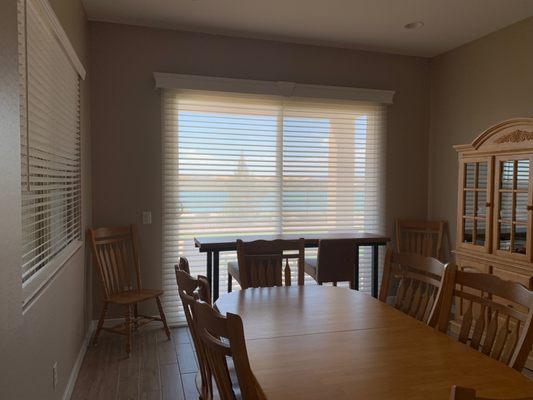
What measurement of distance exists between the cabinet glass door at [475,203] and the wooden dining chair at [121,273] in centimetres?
268

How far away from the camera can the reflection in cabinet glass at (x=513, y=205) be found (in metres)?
3.06

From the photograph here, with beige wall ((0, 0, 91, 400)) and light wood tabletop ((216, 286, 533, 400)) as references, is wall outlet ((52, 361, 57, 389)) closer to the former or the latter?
beige wall ((0, 0, 91, 400))

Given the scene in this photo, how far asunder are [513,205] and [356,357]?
236 cm

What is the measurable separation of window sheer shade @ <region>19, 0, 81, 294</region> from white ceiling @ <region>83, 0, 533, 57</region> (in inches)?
39.0

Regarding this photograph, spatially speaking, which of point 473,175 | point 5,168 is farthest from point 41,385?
point 473,175

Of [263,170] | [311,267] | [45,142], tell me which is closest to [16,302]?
[45,142]

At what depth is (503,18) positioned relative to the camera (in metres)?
3.48

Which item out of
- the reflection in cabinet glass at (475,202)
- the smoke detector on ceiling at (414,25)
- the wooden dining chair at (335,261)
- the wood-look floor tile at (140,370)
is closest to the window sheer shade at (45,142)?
the wood-look floor tile at (140,370)

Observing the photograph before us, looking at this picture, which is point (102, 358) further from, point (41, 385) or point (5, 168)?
point (5, 168)

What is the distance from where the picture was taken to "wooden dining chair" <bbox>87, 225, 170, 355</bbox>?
3348 mm

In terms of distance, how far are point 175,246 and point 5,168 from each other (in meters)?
2.60

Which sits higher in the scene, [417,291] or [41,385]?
[417,291]

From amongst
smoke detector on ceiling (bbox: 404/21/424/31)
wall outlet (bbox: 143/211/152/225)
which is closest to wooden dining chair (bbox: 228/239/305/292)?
wall outlet (bbox: 143/211/152/225)

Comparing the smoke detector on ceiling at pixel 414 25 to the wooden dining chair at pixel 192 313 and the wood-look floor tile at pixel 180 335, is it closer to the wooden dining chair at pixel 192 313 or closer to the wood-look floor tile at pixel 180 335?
the wooden dining chair at pixel 192 313
